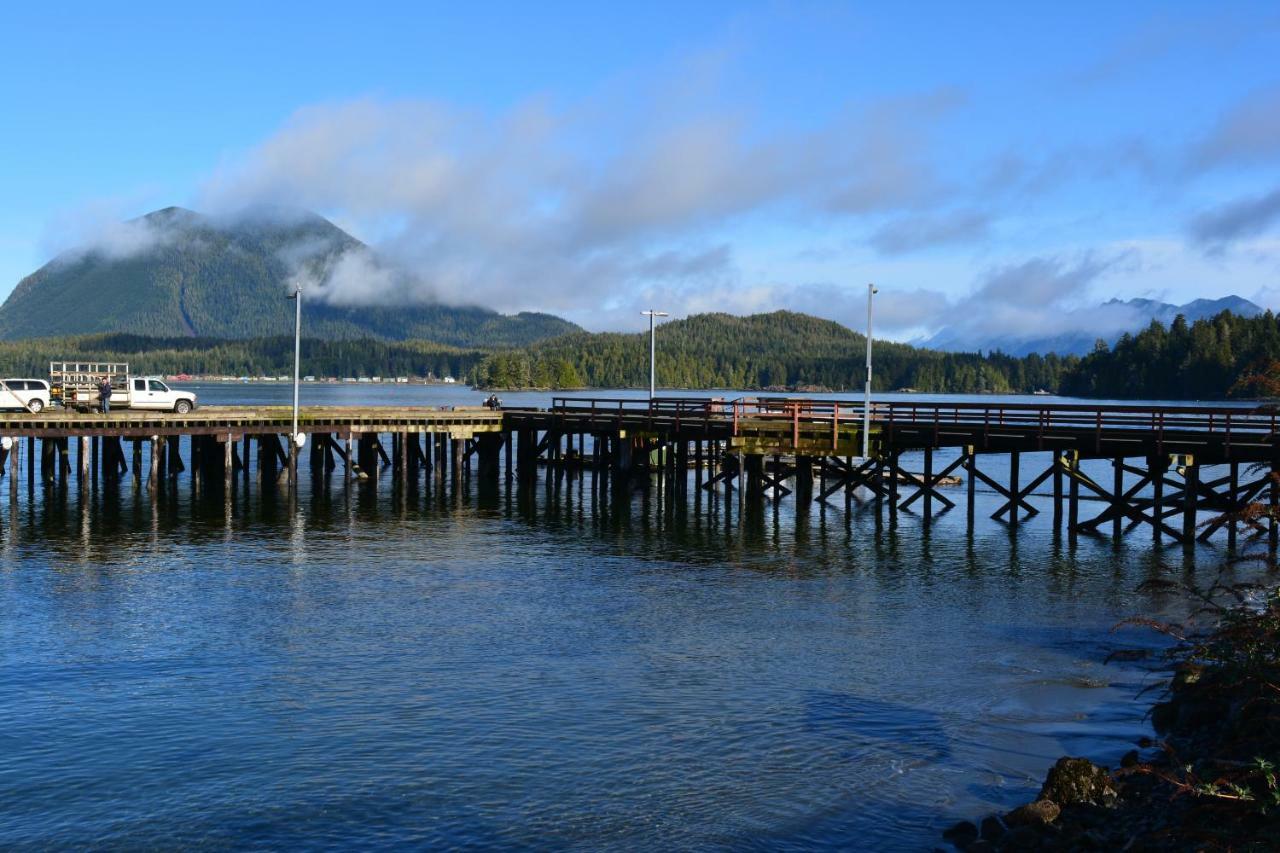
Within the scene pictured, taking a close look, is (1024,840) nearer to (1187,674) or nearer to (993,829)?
(993,829)

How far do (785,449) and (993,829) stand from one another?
111 ft

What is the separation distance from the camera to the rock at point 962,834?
15383 millimetres

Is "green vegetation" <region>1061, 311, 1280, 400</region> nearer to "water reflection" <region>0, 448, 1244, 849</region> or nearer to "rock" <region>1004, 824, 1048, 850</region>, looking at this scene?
"water reflection" <region>0, 448, 1244, 849</region>

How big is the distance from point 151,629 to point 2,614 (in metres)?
4.19

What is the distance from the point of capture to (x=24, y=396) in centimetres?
5850

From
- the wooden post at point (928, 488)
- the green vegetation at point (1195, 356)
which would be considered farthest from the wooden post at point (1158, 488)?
the green vegetation at point (1195, 356)

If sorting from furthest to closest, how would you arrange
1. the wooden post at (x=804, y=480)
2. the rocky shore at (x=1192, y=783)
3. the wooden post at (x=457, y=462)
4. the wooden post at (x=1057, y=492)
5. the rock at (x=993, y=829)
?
1. the wooden post at (x=457, y=462)
2. the wooden post at (x=804, y=480)
3. the wooden post at (x=1057, y=492)
4. the rock at (x=993, y=829)
5. the rocky shore at (x=1192, y=783)

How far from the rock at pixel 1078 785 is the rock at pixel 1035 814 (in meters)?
0.36

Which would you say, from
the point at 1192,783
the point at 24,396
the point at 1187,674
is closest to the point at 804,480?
the point at 1187,674

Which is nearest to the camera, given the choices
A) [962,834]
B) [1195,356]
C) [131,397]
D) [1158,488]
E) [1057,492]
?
[962,834]

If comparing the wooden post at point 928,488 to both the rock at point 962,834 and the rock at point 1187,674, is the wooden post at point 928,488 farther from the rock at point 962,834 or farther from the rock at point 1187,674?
the rock at point 962,834

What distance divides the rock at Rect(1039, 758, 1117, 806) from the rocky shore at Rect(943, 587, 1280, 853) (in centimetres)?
1

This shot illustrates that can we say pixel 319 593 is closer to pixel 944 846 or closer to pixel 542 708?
pixel 542 708

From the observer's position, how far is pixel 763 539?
4247cm
